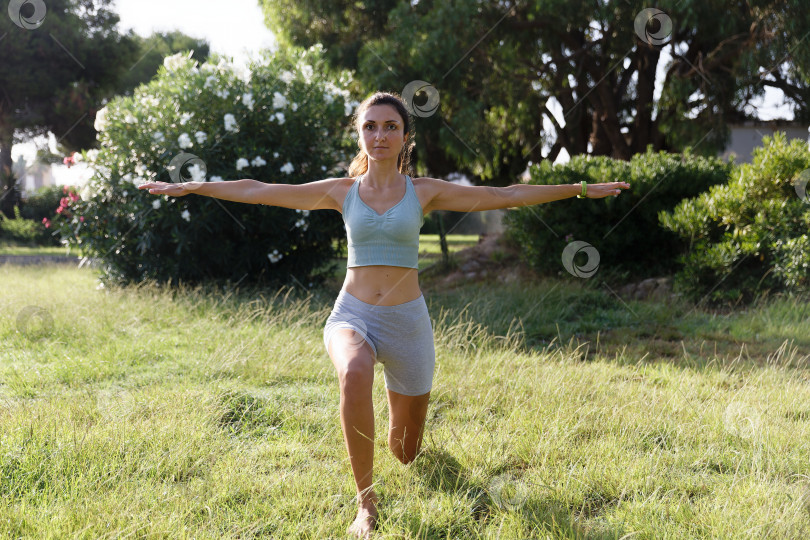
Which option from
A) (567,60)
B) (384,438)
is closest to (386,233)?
(384,438)

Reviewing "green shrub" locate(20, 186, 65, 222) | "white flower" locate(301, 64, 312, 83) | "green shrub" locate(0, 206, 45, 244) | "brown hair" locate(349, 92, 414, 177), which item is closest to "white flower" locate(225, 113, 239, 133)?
"white flower" locate(301, 64, 312, 83)

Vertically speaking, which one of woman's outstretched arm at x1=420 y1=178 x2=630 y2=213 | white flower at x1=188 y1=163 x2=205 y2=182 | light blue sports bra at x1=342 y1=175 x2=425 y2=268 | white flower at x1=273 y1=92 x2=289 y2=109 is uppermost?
white flower at x1=273 y1=92 x2=289 y2=109

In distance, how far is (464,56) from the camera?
11141mm

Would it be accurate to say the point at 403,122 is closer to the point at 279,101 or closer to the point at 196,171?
the point at 196,171

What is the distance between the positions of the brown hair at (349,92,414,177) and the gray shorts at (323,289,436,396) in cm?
80

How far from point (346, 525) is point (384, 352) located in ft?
2.63

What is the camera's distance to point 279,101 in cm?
793

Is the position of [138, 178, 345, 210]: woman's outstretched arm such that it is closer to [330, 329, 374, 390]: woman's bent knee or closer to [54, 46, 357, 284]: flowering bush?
[330, 329, 374, 390]: woman's bent knee

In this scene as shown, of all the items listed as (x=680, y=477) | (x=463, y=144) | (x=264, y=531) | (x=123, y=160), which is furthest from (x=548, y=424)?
(x=463, y=144)

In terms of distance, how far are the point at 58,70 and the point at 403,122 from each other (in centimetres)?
2123

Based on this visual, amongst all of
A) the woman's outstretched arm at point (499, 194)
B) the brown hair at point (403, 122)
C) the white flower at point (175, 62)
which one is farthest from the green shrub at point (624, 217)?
the woman's outstretched arm at point (499, 194)

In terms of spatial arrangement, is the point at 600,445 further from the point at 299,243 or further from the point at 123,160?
the point at 123,160

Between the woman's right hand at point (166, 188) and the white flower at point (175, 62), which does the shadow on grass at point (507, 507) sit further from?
the white flower at point (175, 62)

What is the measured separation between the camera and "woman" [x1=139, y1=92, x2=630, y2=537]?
10.4 ft
